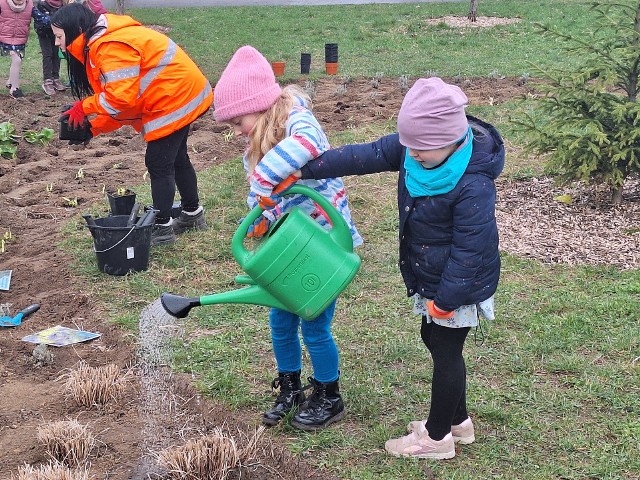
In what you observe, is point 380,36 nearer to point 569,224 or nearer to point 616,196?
point 616,196

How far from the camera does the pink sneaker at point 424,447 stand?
3.17 meters

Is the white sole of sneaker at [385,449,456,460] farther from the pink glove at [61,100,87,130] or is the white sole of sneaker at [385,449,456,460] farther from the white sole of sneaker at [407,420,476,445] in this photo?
the pink glove at [61,100,87,130]

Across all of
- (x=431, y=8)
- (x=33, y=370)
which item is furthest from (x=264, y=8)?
(x=33, y=370)

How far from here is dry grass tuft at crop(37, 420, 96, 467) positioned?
3262mm

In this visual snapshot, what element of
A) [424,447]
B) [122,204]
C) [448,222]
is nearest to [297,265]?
[448,222]

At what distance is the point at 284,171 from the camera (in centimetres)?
289

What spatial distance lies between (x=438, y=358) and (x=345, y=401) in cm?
75

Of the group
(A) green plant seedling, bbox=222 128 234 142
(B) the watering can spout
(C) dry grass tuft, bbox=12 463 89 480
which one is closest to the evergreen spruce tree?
(B) the watering can spout

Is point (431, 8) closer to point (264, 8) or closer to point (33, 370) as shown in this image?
point (264, 8)

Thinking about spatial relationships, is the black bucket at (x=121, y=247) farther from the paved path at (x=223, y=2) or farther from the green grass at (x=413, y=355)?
the paved path at (x=223, y=2)

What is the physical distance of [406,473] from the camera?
10.3 feet

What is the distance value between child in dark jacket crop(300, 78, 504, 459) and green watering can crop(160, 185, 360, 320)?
0.64ft

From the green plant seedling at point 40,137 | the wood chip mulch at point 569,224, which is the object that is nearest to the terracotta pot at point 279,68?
the green plant seedling at point 40,137

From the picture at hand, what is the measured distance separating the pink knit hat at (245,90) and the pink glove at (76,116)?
97.6 inches
